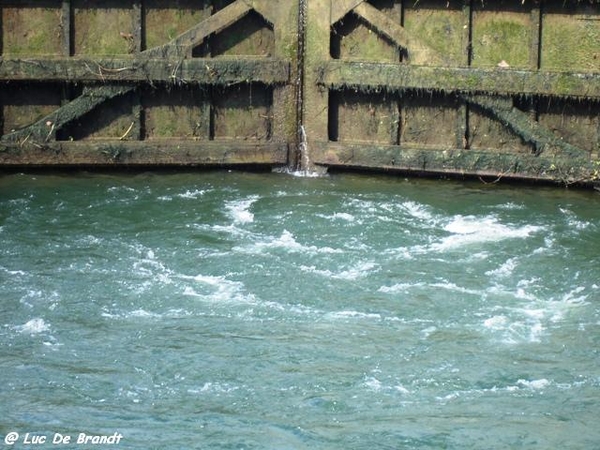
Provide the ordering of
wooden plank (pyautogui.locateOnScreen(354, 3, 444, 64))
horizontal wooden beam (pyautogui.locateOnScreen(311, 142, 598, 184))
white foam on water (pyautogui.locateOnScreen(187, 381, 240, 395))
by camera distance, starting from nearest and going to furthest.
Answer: white foam on water (pyautogui.locateOnScreen(187, 381, 240, 395)) < horizontal wooden beam (pyautogui.locateOnScreen(311, 142, 598, 184)) < wooden plank (pyautogui.locateOnScreen(354, 3, 444, 64))

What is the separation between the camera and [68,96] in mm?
14320

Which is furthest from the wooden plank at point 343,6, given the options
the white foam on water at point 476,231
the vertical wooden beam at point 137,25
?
the white foam on water at point 476,231

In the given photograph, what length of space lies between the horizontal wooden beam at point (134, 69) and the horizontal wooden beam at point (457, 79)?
747mm

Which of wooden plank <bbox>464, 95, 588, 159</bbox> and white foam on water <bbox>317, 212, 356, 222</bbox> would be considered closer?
white foam on water <bbox>317, 212, 356, 222</bbox>

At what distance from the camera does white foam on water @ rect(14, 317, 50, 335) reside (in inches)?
390

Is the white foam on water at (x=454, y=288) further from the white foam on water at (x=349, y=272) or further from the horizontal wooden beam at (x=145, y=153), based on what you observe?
the horizontal wooden beam at (x=145, y=153)

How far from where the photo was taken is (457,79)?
13773 mm

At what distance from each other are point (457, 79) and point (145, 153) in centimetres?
375

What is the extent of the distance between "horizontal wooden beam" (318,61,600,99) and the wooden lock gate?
0.06 feet

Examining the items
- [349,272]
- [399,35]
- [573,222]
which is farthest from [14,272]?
[573,222]

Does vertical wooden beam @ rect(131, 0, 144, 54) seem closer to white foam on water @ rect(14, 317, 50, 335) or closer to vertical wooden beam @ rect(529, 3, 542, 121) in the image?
vertical wooden beam @ rect(529, 3, 542, 121)

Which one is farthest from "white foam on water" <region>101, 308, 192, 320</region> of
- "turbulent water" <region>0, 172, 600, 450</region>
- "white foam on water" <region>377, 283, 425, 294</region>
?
"white foam on water" <region>377, 283, 425, 294</region>

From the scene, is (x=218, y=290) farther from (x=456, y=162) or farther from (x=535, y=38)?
(x=535, y=38)

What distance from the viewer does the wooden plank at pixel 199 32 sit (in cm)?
1402
